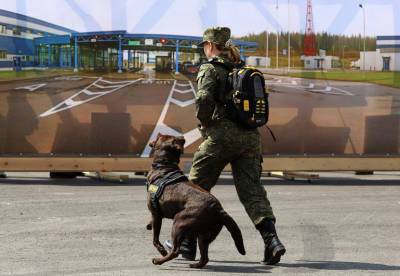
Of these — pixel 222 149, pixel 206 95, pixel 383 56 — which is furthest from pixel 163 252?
pixel 383 56

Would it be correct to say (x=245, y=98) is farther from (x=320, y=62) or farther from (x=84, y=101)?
(x=320, y=62)

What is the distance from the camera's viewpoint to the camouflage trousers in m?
6.05

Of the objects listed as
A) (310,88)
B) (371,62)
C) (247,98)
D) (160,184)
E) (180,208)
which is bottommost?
(180,208)

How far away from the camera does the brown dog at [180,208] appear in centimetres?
550

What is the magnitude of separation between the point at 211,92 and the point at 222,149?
18.3 inches

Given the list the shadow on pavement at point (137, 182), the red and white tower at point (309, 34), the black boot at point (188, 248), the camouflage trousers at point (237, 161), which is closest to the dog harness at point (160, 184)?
the camouflage trousers at point (237, 161)

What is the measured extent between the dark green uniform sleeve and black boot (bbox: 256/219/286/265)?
933 millimetres

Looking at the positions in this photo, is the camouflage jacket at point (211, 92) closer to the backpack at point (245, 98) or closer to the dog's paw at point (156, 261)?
the backpack at point (245, 98)

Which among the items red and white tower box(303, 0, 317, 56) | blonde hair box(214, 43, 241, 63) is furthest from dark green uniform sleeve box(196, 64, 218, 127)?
red and white tower box(303, 0, 317, 56)

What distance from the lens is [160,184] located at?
5863mm

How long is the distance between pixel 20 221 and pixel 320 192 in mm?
4801

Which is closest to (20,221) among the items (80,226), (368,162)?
(80,226)

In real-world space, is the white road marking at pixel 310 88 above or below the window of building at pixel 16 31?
below

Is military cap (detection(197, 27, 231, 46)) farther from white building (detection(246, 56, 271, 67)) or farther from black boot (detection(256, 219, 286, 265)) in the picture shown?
white building (detection(246, 56, 271, 67))
